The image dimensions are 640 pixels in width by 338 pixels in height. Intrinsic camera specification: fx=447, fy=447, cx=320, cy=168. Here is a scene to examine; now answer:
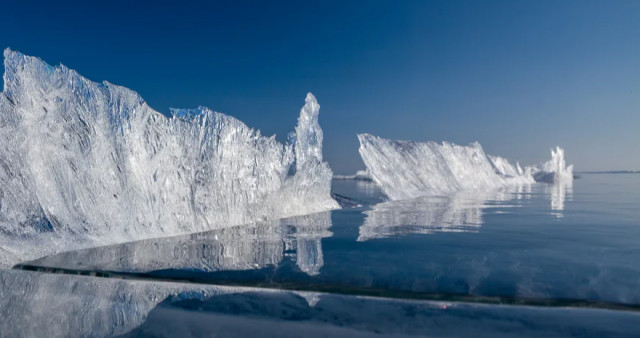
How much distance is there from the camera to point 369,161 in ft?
45.4

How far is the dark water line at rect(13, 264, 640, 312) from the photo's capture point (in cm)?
283

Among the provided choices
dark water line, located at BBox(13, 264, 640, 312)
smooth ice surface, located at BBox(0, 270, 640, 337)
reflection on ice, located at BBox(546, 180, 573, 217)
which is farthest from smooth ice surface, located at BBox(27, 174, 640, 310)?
reflection on ice, located at BBox(546, 180, 573, 217)

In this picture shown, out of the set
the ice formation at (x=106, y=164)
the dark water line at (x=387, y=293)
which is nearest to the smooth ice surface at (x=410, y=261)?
the dark water line at (x=387, y=293)

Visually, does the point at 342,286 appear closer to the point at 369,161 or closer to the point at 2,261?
the point at 2,261

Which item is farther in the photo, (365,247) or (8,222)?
(365,247)

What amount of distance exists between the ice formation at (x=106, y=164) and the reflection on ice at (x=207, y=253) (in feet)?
1.34

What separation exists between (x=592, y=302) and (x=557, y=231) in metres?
3.55

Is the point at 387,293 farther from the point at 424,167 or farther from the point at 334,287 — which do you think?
the point at 424,167

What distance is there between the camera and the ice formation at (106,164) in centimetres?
473

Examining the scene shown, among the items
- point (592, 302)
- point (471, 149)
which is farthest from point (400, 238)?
point (471, 149)

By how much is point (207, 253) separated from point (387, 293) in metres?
2.09

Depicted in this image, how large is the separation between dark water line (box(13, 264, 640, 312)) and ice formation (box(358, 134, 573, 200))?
34.5 feet

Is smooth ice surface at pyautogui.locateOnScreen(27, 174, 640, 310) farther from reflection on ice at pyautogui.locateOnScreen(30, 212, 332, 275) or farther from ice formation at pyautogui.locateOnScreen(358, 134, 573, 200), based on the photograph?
ice formation at pyautogui.locateOnScreen(358, 134, 573, 200)

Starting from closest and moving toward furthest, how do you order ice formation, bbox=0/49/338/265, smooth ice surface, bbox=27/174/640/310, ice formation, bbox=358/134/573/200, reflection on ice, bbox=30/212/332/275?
smooth ice surface, bbox=27/174/640/310, reflection on ice, bbox=30/212/332/275, ice formation, bbox=0/49/338/265, ice formation, bbox=358/134/573/200
